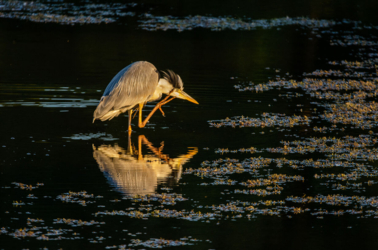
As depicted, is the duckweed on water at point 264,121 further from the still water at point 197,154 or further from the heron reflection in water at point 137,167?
the heron reflection in water at point 137,167

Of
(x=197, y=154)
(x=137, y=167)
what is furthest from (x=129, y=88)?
(x=137, y=167)

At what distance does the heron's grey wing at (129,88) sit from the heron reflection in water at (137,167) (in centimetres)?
111

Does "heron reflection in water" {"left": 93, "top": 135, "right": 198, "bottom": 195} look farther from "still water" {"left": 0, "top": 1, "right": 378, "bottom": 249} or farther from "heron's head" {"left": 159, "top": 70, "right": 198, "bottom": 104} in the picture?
"heron's head" {"left": 159, "top": 70, "right": 198, "bottom": 104}

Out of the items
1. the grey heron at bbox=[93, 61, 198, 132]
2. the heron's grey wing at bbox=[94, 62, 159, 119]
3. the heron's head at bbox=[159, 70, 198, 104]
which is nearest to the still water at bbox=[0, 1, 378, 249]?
the grey heron at bbox=[93, 61, 198, 132]

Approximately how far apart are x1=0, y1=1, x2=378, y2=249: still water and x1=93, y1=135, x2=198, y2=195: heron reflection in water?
30mm

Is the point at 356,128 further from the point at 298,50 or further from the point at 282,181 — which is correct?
the point at 298,50

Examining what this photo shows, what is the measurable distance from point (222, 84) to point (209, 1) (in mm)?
19442

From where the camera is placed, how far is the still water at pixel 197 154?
727 cm

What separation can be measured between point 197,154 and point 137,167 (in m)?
1.27

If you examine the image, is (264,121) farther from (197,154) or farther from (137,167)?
(137,167)

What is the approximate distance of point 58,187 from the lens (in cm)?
857

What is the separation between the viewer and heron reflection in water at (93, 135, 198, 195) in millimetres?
8734

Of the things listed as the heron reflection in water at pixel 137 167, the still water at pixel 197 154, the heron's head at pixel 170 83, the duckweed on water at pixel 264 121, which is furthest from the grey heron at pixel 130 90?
the duckweed on water at pixel 264 121

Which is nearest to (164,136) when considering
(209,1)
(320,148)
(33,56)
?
(320,148)
